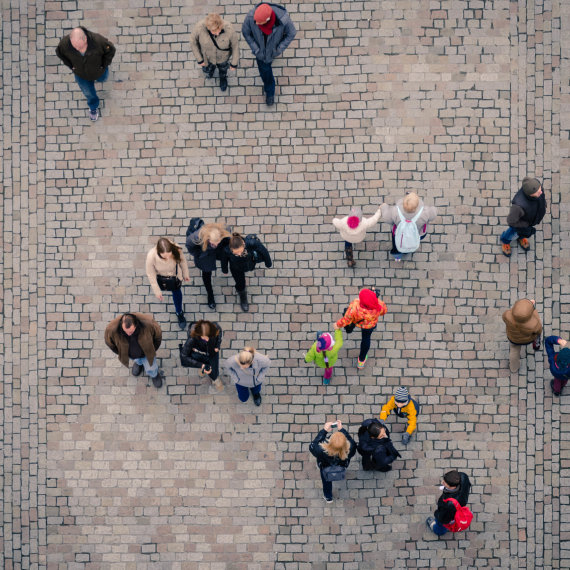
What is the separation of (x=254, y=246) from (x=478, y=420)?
4.14m

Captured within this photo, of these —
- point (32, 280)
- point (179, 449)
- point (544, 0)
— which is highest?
point (544, 0)

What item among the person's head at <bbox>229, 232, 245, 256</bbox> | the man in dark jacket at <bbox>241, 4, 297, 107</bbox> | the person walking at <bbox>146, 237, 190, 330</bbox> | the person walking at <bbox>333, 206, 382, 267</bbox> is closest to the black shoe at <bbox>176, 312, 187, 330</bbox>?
the person walking at <bbox>146, 237, 190, 330</bbox>

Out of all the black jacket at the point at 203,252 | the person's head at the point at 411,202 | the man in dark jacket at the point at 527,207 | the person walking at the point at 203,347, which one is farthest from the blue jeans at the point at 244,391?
the man in dark jacket at the point at 527,207

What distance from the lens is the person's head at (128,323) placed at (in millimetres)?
10070

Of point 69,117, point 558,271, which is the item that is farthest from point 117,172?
point 558,271

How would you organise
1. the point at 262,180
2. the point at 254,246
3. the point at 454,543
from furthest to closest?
the point at 262,180 < the point at 454,543 < the point at 254,246

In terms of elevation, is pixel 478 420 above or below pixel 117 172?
below

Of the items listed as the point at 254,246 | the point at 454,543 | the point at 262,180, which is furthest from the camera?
the point at 262,180

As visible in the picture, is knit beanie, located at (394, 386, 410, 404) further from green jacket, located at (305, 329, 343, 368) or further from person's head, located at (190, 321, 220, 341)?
person's head, located at (190, 321, 220, 341)

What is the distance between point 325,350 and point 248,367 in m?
1.07

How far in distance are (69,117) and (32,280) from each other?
8.41 feet

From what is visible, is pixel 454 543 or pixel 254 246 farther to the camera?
pixel 454 543

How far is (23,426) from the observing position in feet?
38.4

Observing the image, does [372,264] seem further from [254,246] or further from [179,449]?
[179,449]
